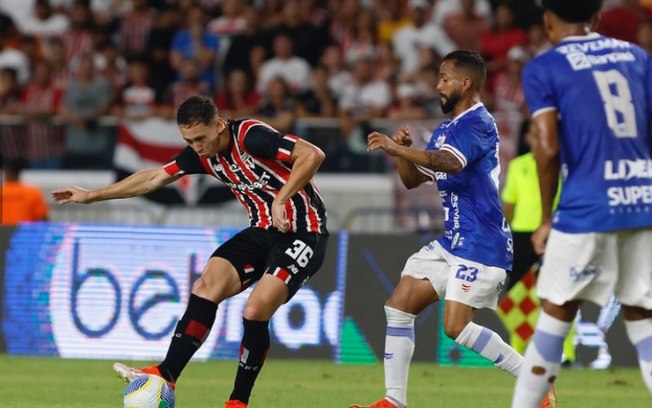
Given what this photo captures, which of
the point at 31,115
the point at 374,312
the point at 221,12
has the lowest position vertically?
the point at 374,312

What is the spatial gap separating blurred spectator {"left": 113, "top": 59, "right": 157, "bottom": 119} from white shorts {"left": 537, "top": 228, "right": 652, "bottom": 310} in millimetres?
11376

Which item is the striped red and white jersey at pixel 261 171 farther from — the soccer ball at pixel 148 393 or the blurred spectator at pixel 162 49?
the blurred spectator at pixel 162 49

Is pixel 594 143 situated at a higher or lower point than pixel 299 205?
higher

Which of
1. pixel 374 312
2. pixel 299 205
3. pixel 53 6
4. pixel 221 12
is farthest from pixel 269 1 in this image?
pixel 299 205

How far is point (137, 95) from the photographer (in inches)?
696

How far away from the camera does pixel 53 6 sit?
20016 millimetres

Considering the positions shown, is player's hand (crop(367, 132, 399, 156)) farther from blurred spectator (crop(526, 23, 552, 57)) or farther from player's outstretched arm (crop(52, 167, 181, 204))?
blurred spectator (crop(526, 23, 552, 57))

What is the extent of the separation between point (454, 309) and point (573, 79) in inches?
97.9

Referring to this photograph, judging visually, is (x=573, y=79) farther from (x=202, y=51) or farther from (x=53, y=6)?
(x=53, y=6)

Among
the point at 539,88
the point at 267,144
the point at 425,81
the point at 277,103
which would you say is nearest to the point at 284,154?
the point at 267,144

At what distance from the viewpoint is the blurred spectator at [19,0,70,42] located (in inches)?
771

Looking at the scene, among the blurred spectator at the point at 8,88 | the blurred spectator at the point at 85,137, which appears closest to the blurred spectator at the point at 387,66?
the blurred spectator at the point at 85,137

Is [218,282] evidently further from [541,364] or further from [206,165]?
[541,364]

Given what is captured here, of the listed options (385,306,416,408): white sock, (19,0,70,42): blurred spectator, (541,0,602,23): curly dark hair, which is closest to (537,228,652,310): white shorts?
(541,0,602,23): curly dark hair
